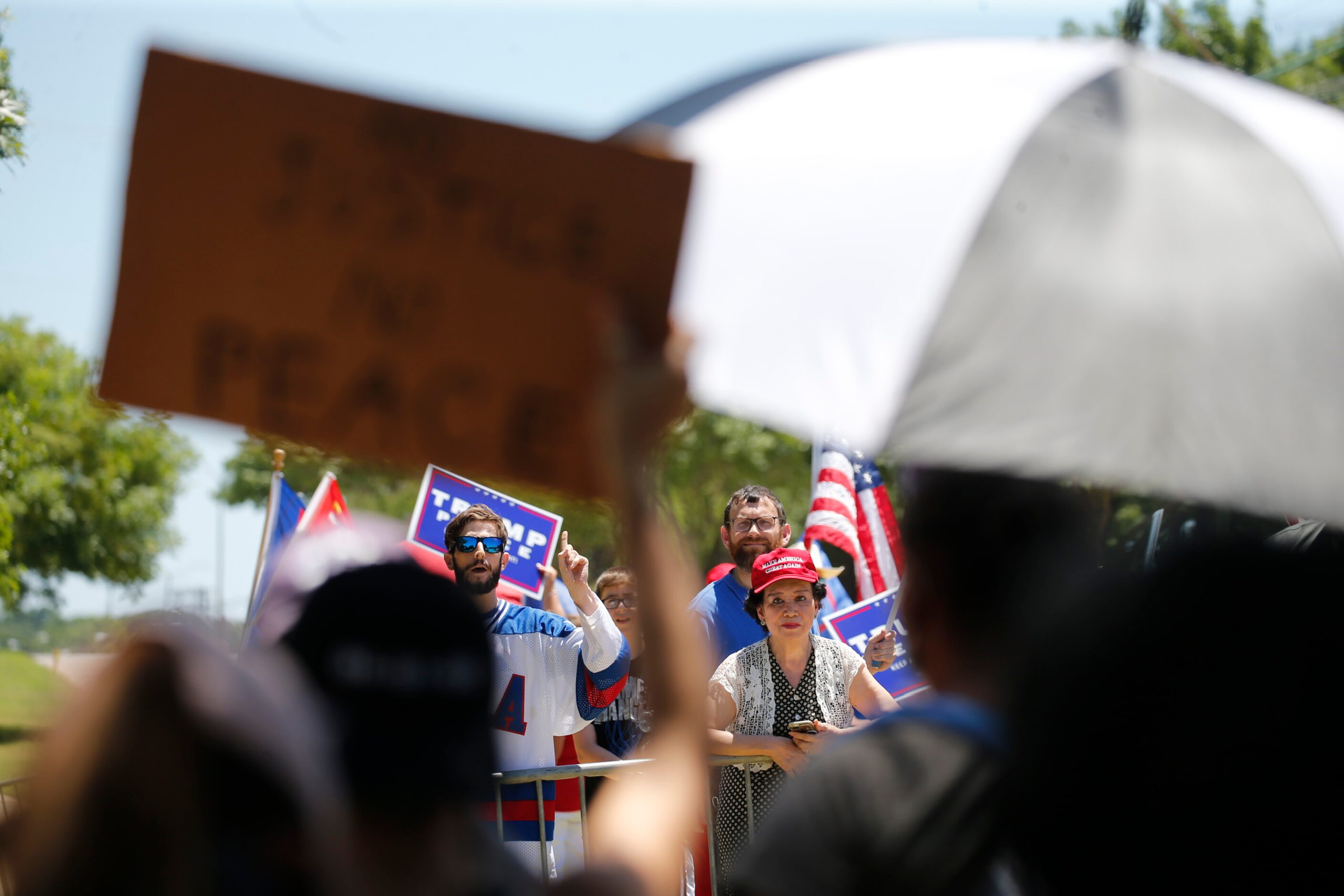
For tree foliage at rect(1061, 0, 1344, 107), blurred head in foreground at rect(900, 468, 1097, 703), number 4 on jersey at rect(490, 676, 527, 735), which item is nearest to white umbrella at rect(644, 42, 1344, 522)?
blurred head in foreground at rect(900, 468, 1097, 703)

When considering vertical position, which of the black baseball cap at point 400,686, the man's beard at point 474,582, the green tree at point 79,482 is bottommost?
the green tree at point 79,482

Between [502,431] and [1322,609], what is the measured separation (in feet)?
3.51

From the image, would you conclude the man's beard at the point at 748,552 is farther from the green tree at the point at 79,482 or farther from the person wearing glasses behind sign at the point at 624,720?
the green tree at the point at 79,482

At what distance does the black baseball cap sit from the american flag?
18.2ft

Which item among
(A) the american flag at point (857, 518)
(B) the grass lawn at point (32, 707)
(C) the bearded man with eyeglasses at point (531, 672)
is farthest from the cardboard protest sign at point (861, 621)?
(B) the grass lawn at point (32, 707)

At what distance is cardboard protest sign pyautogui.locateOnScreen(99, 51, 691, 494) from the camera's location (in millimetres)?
1657

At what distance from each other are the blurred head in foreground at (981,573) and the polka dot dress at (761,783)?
320 centimetres

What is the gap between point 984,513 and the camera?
1688 millimetres

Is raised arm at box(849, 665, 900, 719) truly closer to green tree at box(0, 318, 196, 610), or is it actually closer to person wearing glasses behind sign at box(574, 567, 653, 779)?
person wearing glasses behind sign at box(574, 567, 653, 779)

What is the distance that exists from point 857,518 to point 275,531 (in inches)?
128

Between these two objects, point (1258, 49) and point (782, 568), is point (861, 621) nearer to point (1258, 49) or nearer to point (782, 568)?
point (782, 568)

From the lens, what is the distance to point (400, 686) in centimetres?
130

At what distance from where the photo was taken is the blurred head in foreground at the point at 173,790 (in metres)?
1.08

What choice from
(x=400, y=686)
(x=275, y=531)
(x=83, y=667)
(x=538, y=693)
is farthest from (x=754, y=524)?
(x=83, y=667)
